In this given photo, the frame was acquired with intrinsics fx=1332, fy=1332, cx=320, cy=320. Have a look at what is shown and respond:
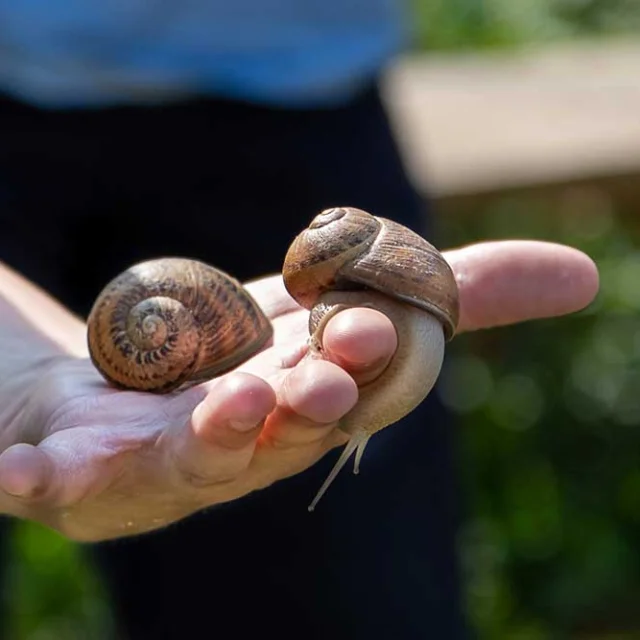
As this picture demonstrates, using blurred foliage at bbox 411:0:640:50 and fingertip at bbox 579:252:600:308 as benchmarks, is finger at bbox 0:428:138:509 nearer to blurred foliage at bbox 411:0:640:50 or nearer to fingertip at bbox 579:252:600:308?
fingertip at bbox 579:252:600:308

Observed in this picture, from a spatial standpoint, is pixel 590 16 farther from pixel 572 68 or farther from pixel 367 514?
pixel 367 514

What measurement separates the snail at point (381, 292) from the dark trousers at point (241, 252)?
29.5 inches

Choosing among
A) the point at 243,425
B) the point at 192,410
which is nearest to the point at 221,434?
the point at 243,425

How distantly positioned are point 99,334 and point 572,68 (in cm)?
268

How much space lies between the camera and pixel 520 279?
176 cm

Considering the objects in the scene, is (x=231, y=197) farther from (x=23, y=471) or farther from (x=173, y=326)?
(x=23, y=471)

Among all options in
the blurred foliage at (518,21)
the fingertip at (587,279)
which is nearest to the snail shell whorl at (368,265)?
the fingertip at (587,279)

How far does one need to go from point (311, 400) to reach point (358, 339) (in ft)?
0.31

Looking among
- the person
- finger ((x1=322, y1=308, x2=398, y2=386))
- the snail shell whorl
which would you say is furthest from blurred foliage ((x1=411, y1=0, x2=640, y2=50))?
finger ((x1=322, y1=308, x2=398, y2=386))

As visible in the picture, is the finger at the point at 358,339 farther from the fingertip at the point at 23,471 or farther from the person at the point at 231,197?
the person at the point at 231,197

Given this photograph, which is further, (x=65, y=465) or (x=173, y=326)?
(x=173, y=326)

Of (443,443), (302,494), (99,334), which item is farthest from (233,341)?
(443,443)

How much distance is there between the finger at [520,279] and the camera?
1756 mm

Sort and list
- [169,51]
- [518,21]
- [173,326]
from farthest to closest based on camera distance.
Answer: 1. [518,21]
2. [169,51]
3. [173,326]
